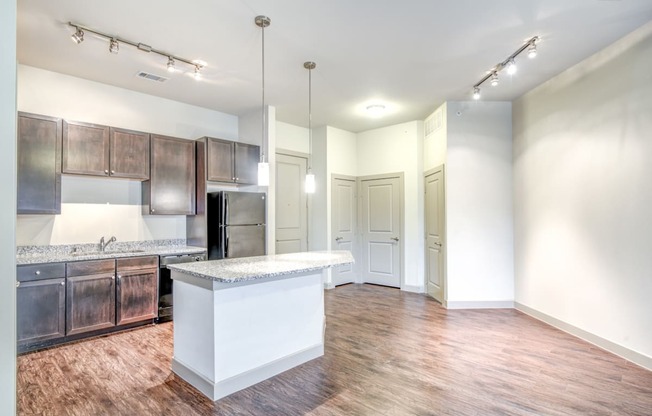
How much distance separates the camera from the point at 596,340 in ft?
11.5

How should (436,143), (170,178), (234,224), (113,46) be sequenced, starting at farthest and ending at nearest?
(436,143)
(234,224)
(170,178)
(113,46)

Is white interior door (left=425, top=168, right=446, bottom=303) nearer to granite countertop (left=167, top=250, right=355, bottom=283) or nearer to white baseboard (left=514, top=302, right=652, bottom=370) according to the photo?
white baseboard (left=514, top=302, right=652, bottom=370)

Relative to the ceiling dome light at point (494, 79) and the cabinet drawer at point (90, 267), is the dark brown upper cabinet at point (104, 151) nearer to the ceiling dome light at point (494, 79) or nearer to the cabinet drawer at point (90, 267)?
the cabinet drawer at point (90, 267)

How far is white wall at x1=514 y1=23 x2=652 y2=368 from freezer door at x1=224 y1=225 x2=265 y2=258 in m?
3.70

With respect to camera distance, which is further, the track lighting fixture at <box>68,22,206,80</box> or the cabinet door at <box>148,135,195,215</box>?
the cabinet door at <box>148,135,195,215</box>

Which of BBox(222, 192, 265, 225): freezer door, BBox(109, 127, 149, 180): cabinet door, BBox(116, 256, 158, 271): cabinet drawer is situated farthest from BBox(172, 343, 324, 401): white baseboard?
BBox(109, 127, 149, 180): cabinet door

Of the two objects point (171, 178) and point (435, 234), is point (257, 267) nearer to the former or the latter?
point (171, 178)

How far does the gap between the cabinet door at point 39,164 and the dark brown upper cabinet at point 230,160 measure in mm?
1612

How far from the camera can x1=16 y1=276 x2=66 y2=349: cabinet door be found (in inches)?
128

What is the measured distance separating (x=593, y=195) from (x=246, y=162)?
14.2 feet

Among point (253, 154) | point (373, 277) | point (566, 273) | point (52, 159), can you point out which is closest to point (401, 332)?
point (566, 273)

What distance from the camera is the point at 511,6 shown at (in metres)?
2.70

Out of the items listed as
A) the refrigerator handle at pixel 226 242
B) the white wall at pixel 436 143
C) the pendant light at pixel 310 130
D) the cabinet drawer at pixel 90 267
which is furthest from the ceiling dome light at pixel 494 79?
the cabinet drawer at pixel 90 267

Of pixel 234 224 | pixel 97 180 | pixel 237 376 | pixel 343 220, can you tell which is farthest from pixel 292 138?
pixel 237 376
